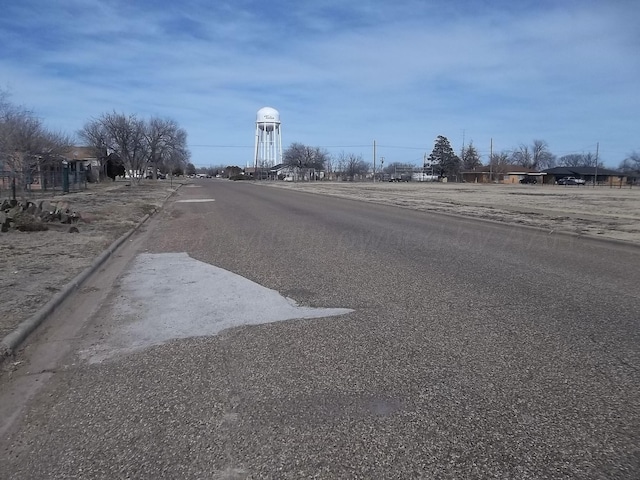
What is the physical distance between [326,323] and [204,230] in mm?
9809

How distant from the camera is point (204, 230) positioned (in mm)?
14703

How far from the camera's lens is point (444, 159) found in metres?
133

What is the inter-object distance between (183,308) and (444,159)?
437 feet

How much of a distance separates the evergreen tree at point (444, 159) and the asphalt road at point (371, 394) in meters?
128

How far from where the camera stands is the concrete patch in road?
526cm

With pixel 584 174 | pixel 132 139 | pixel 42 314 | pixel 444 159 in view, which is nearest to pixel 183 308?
pixel 42 314

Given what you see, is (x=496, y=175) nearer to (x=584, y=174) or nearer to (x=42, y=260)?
(x=584, y=174)

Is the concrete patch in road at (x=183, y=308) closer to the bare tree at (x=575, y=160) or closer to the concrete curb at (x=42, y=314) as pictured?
the concrete curb at (x=42, y=314)

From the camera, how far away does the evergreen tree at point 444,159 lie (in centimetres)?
13062

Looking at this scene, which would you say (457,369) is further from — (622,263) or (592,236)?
(592,236)

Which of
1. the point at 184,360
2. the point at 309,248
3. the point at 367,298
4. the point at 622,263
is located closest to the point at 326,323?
the point at 367,298

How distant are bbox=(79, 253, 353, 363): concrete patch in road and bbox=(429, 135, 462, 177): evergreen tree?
127609 mm

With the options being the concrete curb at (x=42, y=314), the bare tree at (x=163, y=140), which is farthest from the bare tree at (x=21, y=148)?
the bare tree at (x=163, y=140)

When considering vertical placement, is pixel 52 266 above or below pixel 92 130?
below
